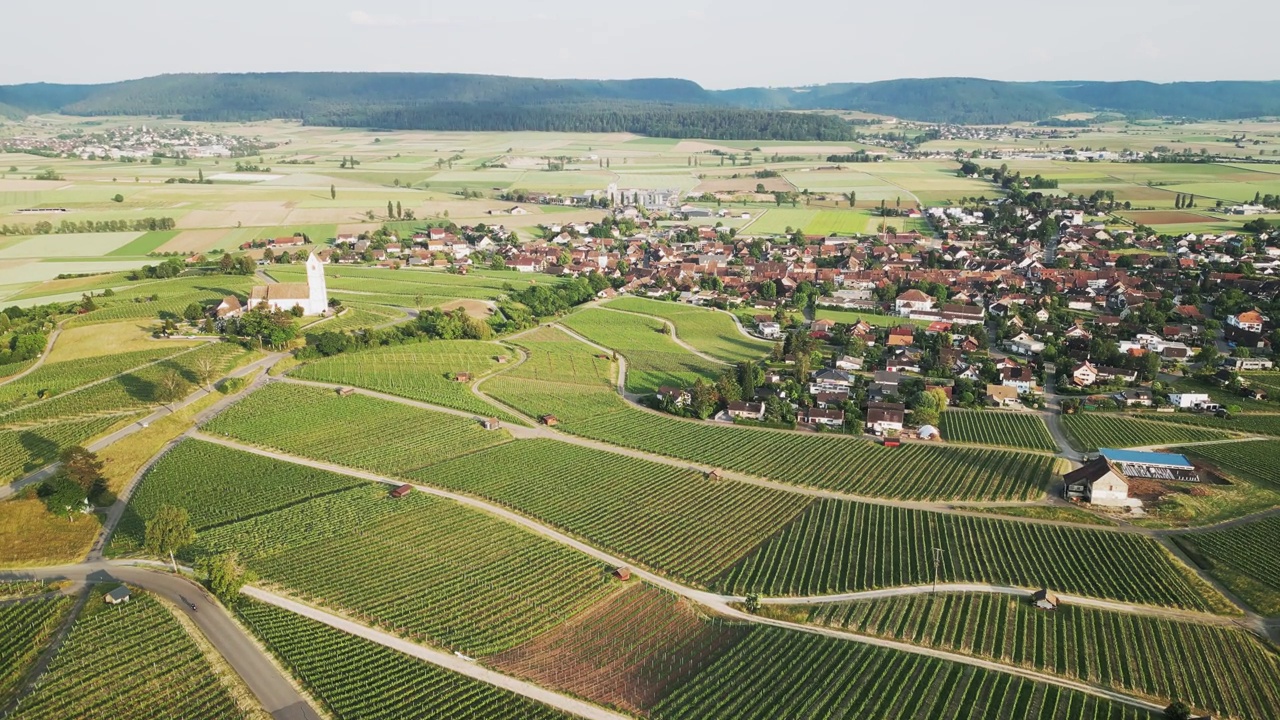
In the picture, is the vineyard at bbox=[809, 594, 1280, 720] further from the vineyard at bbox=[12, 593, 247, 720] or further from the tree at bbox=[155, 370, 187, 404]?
the tree at bbox=[155, 370, 187, 404]

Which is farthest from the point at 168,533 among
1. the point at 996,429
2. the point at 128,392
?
the point at 996,429

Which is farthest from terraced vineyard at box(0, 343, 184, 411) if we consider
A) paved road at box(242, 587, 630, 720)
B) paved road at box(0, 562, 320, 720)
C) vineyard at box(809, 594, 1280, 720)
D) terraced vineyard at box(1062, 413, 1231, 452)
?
terraced vineyard at box(1062, 413, 1231, 452)

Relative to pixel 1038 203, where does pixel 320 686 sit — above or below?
below

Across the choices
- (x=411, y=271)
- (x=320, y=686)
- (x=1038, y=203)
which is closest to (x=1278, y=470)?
(x=320, y=686)

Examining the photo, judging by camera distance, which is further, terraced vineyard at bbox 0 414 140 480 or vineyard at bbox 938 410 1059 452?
vineyard at bbox 938 410 1059 452

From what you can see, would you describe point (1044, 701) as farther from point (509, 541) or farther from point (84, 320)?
point (84, 320)

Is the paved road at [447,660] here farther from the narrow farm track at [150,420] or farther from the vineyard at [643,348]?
the vineyard at [643,348]
